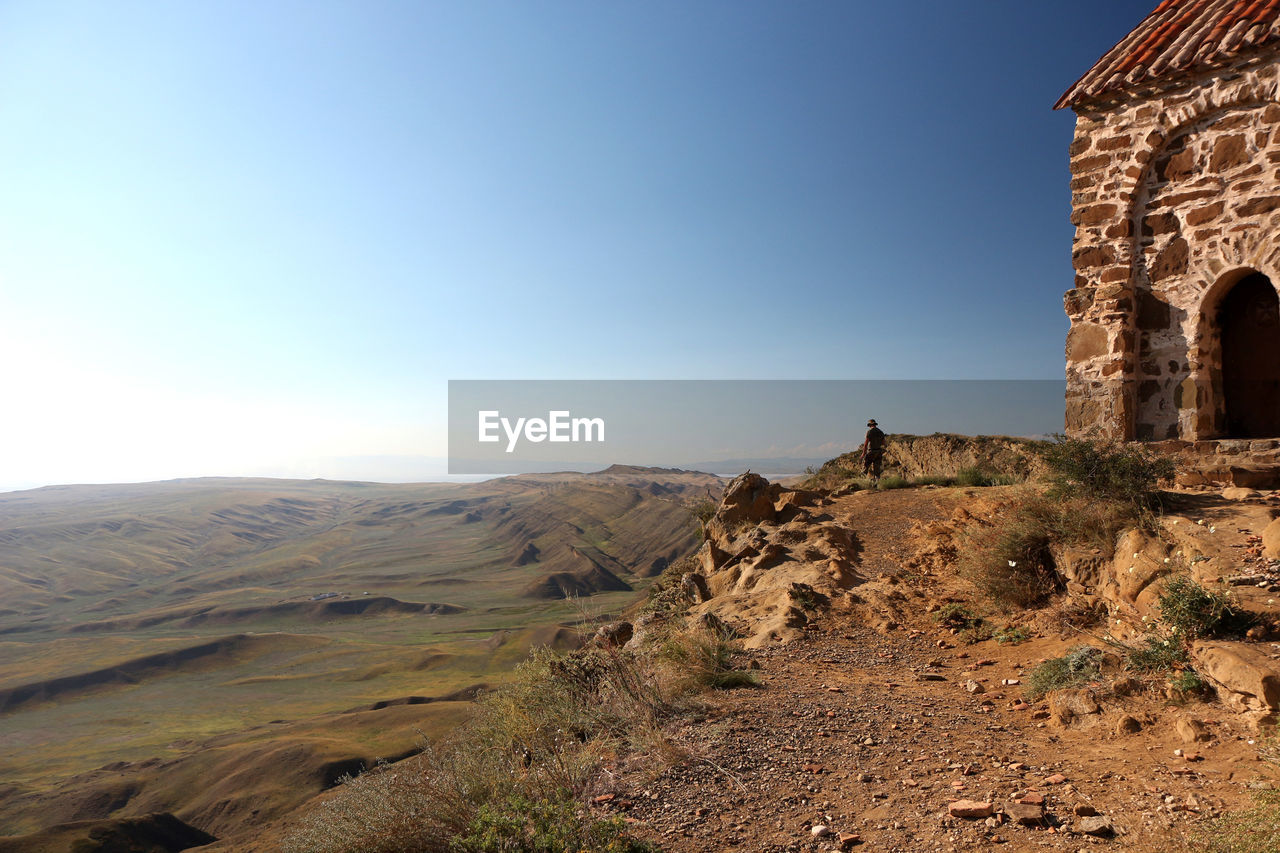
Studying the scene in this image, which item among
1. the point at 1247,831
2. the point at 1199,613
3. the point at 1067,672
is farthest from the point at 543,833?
the point at 1199,613

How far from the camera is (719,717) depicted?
534 centimetres

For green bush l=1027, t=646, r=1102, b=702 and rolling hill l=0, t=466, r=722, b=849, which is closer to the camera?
green bush l=1027, t=646, r=1102, b=702

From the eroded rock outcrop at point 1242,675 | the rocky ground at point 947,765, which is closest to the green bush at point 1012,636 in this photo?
the rocky ground at point 947,765

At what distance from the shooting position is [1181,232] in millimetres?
7762

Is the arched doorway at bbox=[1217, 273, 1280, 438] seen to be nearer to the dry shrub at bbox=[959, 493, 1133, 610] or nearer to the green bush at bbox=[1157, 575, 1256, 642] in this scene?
the dry shrub at bbox=[959, 493, 1133, 610]

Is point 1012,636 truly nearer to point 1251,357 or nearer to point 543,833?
point 1251,357

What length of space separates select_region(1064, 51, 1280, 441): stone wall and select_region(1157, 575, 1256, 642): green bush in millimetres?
3831

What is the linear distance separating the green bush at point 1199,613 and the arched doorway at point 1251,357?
4.33 m

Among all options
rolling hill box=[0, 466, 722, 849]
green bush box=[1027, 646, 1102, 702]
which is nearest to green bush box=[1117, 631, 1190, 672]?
green bush box=[1027, 646, 1102, 702]

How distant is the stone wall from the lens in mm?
7262

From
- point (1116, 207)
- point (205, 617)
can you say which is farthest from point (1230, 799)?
point (205, 617)

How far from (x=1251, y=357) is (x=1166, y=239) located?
166 cm

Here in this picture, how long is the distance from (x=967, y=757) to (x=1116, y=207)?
710cm

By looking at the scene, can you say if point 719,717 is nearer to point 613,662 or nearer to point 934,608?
point 613,662
